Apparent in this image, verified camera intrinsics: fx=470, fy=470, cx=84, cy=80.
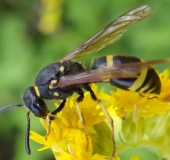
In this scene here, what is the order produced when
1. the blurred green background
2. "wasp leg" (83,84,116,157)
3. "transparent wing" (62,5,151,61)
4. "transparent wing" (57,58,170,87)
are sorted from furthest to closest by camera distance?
1. the blurred green background
2. "transparent wing" (62,5,151,61)
3. "wasp leg" (83,84,116,157)
4. "transparent wing" (57,58,170,87)

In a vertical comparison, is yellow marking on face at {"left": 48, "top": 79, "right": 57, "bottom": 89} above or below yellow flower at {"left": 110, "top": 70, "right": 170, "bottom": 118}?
above

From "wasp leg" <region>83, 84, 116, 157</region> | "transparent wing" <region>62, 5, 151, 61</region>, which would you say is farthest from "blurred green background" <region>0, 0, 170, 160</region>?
"wasp leg" <region>83, 84, 116, 157</region>

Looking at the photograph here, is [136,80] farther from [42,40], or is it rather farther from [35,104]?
[42,40]

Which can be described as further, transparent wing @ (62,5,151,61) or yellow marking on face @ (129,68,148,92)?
transparent wing @ (62,5,151,61)

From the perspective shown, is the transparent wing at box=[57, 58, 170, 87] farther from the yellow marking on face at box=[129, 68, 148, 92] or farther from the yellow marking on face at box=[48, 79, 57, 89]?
the yellow marking on face at box=[48, 79, 57, 89]

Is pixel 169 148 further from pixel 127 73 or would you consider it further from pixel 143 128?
pixel 127 73

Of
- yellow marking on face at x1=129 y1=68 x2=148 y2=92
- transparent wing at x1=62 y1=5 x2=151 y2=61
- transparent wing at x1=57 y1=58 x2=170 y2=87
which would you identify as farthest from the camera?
transparent wing at x1=62 y1=5 x2=151 y2=61

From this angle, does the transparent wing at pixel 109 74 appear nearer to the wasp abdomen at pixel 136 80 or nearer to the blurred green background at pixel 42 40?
the wasp abdomen at pixel 136 80
